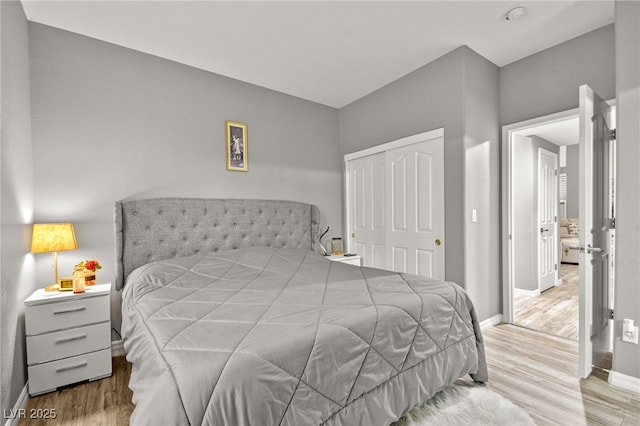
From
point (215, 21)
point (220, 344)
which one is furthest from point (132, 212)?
point (220, 344)

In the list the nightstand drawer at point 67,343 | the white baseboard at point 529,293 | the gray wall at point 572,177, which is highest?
the gray wall at point 572,177

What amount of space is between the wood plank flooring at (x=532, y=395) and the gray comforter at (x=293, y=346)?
311mm

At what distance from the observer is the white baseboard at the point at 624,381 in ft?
6.31

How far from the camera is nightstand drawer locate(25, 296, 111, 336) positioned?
6.49ft

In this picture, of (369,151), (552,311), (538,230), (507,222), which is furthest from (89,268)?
(538,230)

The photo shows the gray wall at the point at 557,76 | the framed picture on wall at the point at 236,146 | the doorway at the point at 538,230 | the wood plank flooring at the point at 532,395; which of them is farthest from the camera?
the doorway at the point at 538,230

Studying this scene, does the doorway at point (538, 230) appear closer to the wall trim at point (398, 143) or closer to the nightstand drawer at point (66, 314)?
the wall trim at point (398, 143)

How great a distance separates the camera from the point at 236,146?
129 inches

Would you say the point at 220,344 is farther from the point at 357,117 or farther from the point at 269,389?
the point at 357,117

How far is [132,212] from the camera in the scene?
2.60 m

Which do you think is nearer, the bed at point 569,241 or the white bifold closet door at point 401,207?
the white bifold closet door at point 401,207

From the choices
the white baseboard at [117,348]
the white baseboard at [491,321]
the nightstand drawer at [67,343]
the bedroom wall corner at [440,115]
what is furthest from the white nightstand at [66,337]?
the white baseboard at [491,321]

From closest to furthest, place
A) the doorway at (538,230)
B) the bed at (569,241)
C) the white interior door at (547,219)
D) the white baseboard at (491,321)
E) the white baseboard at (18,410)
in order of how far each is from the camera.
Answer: the white baseboard at (18,410) → the white baseboard at (491,321) → the doorway at (538,230) → the white interior door at (547,219) → the bed at (569,241)

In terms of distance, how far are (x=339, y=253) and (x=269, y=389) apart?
288 centimetres
